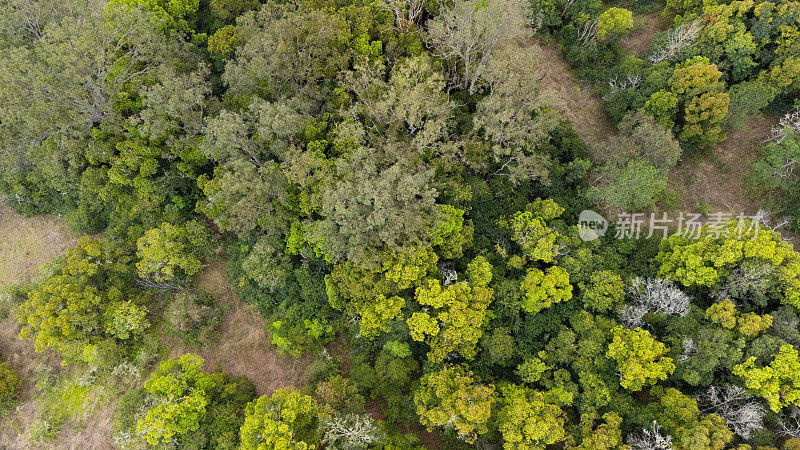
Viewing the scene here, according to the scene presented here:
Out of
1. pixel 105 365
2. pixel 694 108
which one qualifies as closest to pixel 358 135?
pixel 105 365

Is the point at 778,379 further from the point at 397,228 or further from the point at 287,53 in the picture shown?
the point at 287,53

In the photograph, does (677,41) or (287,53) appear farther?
(677,41)

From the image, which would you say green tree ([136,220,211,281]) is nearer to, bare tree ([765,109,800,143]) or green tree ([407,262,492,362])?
green tree ([407,262,492,362])

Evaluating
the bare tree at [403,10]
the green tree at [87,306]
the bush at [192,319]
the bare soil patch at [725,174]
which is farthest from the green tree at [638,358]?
the green tree at [87,306]

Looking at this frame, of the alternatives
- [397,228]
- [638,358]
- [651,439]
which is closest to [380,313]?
[397,228]

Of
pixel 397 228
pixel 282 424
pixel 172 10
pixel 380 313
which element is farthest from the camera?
pixel 172 10

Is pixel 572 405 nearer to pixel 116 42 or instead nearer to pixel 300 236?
pixel 300 236

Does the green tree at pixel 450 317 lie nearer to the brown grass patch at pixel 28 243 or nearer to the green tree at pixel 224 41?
the green tree at pixel 224 41
